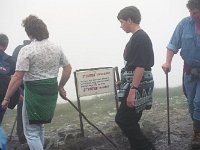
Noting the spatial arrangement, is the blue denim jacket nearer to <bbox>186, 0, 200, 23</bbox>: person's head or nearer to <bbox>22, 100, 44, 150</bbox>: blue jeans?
<bbox>186, 0, 200, 23</bbox>: person's head

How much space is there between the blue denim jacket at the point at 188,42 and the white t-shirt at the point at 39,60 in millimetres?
1832

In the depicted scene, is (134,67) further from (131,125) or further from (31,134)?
(31,134)

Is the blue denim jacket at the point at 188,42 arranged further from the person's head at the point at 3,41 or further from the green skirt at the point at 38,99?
the person's head at the point at 3,41

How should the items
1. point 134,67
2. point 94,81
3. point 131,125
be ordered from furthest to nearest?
point 94,81 → point 131,125 → point 134,67

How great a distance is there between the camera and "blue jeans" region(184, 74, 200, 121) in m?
5.77

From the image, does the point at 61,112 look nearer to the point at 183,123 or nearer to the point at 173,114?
the point at 173,114

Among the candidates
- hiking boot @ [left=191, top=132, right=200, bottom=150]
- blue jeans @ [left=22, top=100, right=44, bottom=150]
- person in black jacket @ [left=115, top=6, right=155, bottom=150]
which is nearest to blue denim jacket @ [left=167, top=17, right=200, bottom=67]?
person in black jacket @ [left=115, top=6, right=155, bottom=150]

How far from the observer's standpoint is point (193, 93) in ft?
19.5

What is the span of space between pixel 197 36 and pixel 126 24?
1194mm

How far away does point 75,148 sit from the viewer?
264 inches

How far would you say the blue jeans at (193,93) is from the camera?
5.77 meters

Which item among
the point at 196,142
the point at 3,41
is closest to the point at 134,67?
→ the point at 196,142

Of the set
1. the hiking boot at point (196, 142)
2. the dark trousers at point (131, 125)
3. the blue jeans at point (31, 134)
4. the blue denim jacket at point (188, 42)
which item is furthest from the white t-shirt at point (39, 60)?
the hiking boot at point (196, 142)

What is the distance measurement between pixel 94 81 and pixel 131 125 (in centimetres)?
246
